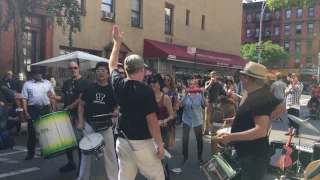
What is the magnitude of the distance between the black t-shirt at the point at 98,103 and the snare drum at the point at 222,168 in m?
2.08

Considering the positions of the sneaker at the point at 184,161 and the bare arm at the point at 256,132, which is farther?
the sneaker at the point at 184,161

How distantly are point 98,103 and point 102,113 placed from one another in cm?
16

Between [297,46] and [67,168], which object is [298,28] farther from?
[67,168]

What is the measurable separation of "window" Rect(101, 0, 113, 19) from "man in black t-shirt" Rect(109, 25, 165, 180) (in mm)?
14165

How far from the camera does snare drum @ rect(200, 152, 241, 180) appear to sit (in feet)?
10.2

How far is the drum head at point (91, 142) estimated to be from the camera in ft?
14.3

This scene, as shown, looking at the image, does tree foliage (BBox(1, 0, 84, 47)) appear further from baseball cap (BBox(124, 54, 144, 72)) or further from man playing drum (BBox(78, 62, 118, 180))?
baseball cap (BBox(124, 54, 144, 72))

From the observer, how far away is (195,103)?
6801mm

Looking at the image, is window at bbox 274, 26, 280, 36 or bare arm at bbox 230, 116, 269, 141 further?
window at bbox 274, 26, 280, 36

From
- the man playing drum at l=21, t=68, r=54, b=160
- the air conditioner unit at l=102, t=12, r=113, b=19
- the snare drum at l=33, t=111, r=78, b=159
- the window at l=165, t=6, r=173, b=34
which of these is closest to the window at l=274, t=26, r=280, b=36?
the window at l=165, t=6, r=173, b=34

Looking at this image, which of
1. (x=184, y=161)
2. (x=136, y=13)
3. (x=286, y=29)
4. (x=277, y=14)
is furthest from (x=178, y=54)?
(x=277, y=14)

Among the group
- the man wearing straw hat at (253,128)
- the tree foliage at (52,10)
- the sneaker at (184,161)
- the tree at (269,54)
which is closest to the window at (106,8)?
the tree foliage at (52,10)

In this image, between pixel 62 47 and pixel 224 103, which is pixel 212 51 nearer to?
pixel 62 47

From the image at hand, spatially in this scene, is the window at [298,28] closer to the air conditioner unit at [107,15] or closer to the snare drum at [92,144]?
the air conditioner unit at [107,15]
